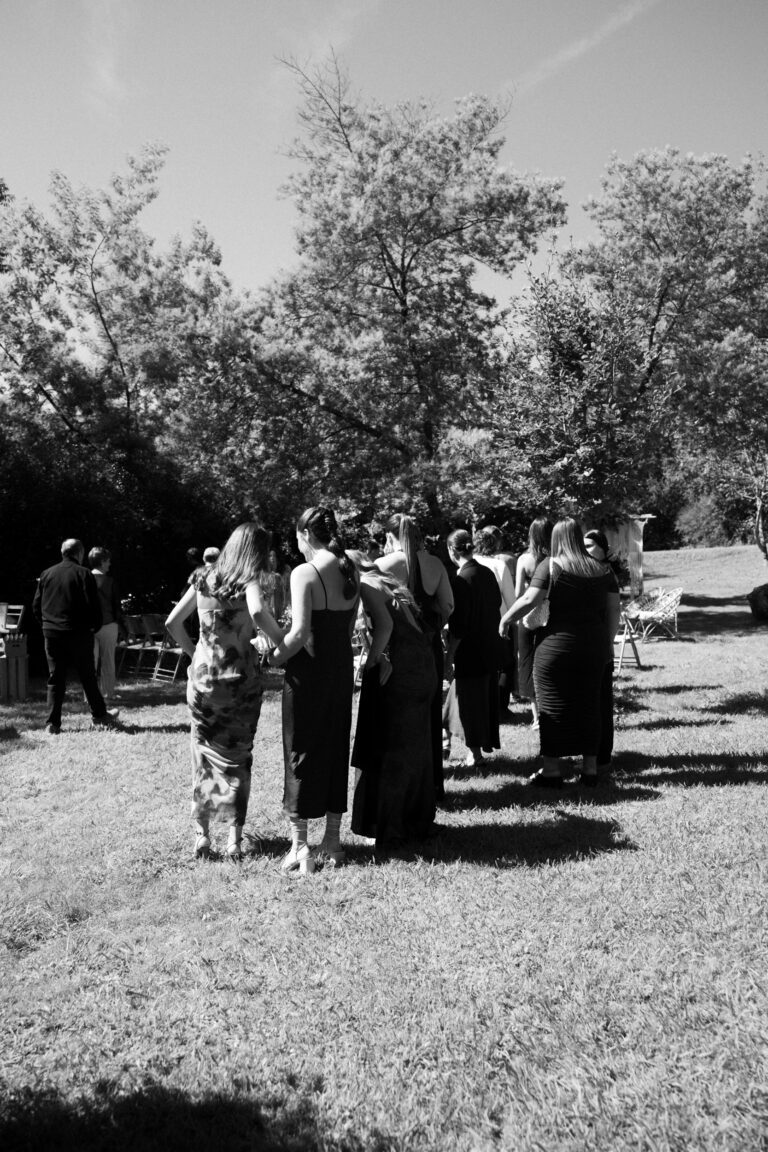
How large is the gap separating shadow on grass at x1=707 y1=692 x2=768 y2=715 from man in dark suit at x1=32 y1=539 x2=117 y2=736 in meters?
6.70

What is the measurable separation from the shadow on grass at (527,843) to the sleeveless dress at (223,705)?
106cm

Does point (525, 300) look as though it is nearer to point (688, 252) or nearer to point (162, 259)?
point (688, 252)

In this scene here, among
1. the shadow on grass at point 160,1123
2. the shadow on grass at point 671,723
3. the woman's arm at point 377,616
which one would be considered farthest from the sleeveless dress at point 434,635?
the shadow on grass at point 671,723

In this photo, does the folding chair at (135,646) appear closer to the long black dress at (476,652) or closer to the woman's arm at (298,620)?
the long black dress at (476,652)

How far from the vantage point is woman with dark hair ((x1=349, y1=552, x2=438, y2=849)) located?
542cm

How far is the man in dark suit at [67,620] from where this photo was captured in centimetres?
953

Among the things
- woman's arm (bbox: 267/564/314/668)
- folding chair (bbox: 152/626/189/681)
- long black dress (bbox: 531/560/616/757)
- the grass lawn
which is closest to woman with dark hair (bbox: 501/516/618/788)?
long black dress (bbox: 531/560/616/757)

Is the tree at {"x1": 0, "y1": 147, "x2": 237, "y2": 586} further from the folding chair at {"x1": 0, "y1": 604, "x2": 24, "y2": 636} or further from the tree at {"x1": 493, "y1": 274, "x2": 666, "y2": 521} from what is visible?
the tree at {"x1": 493, "y1": 274, "x2": 666, "y2": 521}

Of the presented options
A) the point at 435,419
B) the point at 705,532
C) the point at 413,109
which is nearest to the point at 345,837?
the point at 435,419

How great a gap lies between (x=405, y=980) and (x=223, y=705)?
2.10 meters

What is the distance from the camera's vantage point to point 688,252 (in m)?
20.8

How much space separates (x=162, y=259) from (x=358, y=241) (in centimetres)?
529

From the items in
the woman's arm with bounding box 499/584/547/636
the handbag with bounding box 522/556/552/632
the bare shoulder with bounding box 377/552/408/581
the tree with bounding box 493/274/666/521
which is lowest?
the handbag with bounding box 522/556/552/632

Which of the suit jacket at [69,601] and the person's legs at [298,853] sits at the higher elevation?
the suit jacket at [69,601]
